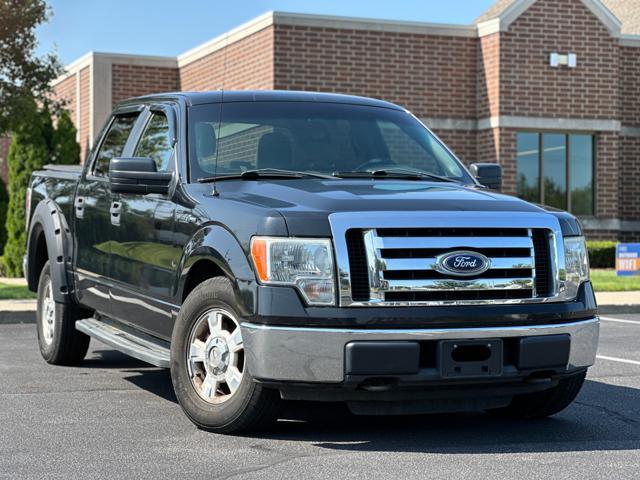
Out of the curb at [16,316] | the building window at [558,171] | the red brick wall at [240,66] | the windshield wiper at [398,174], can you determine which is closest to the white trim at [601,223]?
the building window at [558,171]

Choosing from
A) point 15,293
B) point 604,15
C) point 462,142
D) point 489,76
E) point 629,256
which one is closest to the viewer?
point 15,293

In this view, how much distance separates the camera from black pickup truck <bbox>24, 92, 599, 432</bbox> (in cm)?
590

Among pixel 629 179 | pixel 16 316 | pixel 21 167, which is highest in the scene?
pixel 21 167

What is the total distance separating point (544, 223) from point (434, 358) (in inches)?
40.6

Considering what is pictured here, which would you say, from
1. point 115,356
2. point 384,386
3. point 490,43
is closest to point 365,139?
point 384,386

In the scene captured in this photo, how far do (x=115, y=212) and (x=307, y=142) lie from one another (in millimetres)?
1476

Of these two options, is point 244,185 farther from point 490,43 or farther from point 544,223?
point 490,43

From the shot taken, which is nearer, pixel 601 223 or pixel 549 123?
pixel 549 123

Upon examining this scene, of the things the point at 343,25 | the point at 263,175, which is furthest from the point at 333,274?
the point at 343,25

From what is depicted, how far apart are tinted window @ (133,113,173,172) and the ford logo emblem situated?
2.18 m

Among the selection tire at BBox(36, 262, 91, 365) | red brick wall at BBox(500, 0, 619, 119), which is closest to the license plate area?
tire at BBox(36, 262, 91, 365)

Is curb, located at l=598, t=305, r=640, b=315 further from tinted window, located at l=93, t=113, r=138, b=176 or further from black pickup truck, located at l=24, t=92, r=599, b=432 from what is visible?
tinted window, located at l=93, t=113, r=138, b=176

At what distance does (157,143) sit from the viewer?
7836 mm

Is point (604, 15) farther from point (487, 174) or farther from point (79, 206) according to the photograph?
point (79, 206)
